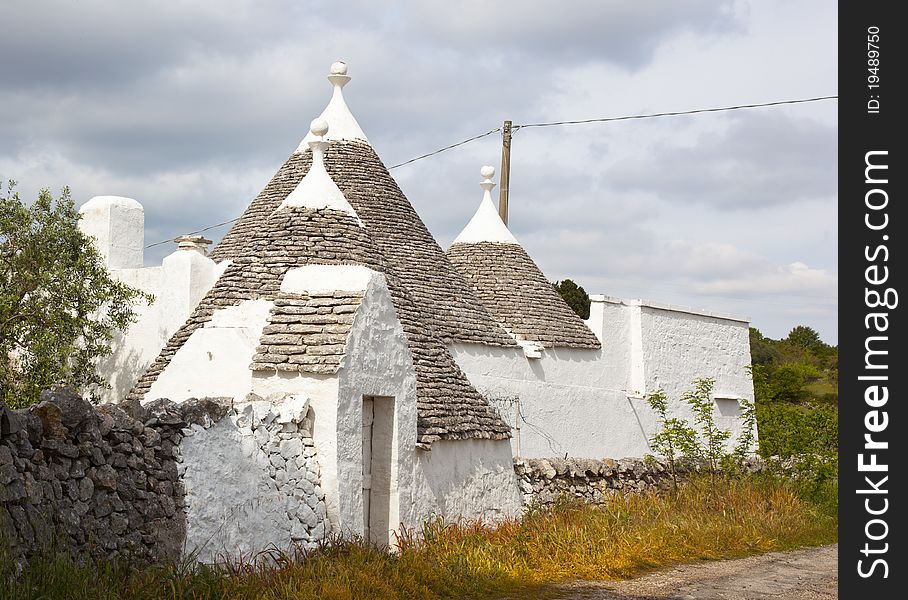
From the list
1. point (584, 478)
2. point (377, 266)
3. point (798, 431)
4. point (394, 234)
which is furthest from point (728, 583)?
point (394, 234)

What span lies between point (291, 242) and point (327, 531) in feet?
13.2

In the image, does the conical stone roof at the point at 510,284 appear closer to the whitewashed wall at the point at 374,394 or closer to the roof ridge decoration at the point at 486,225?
the roof ridge decoration at the point at 486,225

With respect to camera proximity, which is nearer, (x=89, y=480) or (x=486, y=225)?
(x=89, y=480)

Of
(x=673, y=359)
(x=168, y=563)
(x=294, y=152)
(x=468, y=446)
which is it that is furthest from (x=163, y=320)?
(x=673, y=359)

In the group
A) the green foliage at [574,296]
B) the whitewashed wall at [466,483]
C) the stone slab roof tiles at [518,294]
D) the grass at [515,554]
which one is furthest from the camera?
the green foliage at [574,296]

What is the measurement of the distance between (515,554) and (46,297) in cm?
813

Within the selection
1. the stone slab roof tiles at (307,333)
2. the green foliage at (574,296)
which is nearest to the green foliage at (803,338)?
the green foliage at (574,296)

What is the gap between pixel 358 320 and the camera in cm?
1028

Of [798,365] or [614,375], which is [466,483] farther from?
[798,365]

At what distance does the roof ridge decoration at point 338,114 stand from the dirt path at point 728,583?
959cm

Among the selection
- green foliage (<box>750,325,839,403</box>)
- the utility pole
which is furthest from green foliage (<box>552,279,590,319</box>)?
the utility pole

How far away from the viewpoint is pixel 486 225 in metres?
19.9

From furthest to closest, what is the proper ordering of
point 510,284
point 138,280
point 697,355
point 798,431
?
1. point 697,355
2. point 510,284
3. point 798,431
4. point 138,280

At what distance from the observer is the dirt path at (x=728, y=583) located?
9.18m
